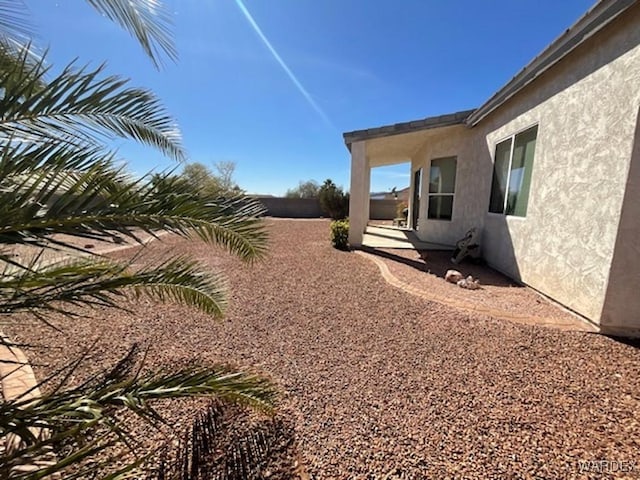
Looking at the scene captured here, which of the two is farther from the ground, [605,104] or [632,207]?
[605,104]

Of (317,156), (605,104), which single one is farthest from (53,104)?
(317,156)

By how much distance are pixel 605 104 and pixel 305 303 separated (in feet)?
17.3

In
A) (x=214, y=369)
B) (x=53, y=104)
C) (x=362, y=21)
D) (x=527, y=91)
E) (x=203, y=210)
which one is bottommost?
(x=214, y=369)

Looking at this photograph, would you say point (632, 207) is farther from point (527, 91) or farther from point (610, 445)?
point (527, 91)

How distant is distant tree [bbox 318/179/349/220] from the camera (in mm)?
20938

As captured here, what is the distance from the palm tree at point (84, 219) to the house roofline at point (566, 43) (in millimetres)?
5173

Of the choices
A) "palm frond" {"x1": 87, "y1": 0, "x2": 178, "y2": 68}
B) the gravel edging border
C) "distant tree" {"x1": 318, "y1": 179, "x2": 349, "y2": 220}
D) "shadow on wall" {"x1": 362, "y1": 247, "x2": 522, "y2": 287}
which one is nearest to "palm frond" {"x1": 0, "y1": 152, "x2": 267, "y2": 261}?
"palm frond" {"x1": 87, "y1": 0, "x2": 178, "y2": 68}

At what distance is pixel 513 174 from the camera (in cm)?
643

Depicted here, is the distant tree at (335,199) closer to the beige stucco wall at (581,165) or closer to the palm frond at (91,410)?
the beige stucco wall at (581,165)

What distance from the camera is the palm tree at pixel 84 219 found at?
1.25m

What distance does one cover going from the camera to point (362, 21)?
7.74m

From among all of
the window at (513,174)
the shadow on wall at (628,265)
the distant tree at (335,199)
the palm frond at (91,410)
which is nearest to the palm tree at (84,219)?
the palm frond at (91,410)

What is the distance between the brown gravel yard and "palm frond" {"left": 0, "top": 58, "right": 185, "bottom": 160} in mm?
1234

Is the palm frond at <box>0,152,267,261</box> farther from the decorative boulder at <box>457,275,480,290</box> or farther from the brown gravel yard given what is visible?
the decorative boulder at <box>457,275,480,290</box>
